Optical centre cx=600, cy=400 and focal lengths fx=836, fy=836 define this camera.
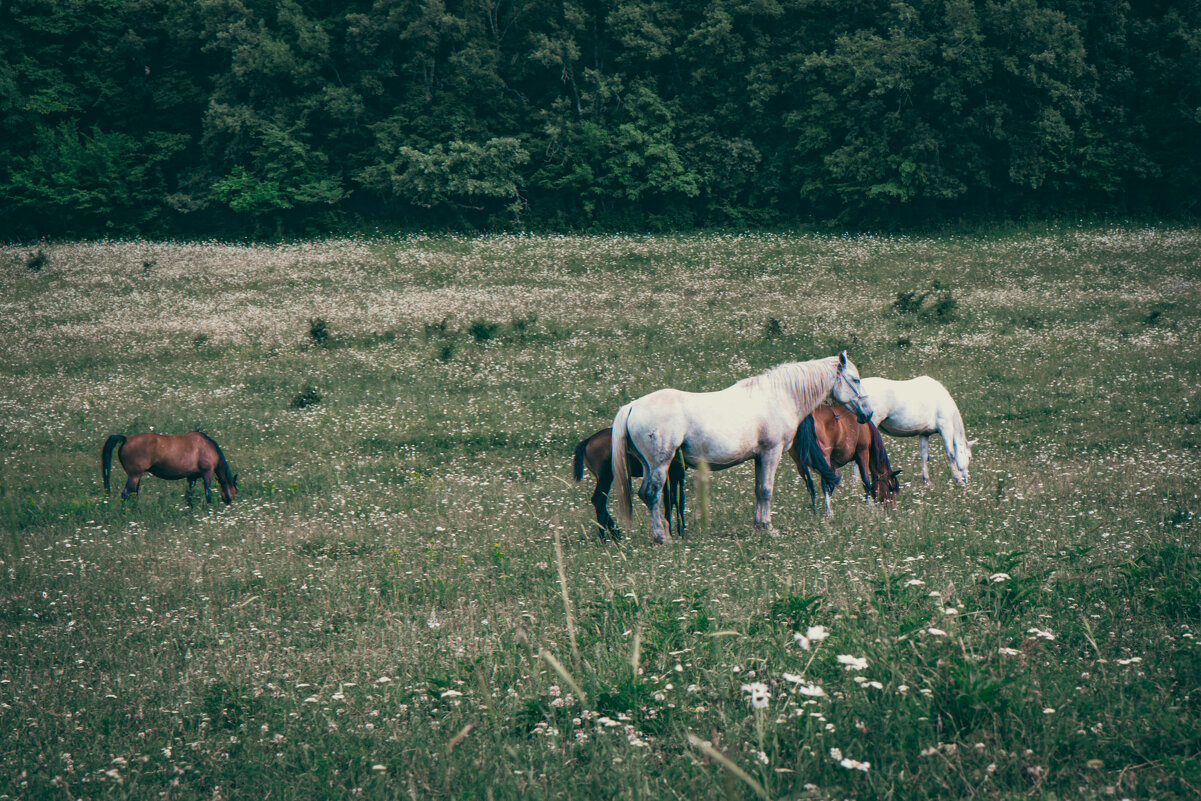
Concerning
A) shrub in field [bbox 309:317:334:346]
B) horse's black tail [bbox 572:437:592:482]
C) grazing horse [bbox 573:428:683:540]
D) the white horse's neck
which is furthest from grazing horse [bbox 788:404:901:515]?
shrub in field [bbox 309:317:334:346]

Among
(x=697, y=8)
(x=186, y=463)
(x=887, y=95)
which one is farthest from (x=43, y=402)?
(x=697, y=8)

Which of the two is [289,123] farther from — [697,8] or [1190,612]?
[1190,612]

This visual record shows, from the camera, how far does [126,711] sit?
539cm

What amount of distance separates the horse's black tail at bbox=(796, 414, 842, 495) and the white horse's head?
49cm

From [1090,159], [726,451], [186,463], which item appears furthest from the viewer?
[1090,159]

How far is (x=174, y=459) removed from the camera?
13.5m

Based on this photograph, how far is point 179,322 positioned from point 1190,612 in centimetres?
2978

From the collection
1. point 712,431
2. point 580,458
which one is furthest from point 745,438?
point 580,458

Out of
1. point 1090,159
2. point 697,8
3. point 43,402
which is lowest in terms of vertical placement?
point 43,402

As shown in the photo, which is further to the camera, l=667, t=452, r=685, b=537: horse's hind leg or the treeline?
the treeline

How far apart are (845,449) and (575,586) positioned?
18.7 feet

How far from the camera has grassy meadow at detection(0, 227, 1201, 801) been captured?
422 centimetres

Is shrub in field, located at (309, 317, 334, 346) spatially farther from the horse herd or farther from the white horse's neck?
the white horse's neck

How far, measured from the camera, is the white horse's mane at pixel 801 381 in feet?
33.8
